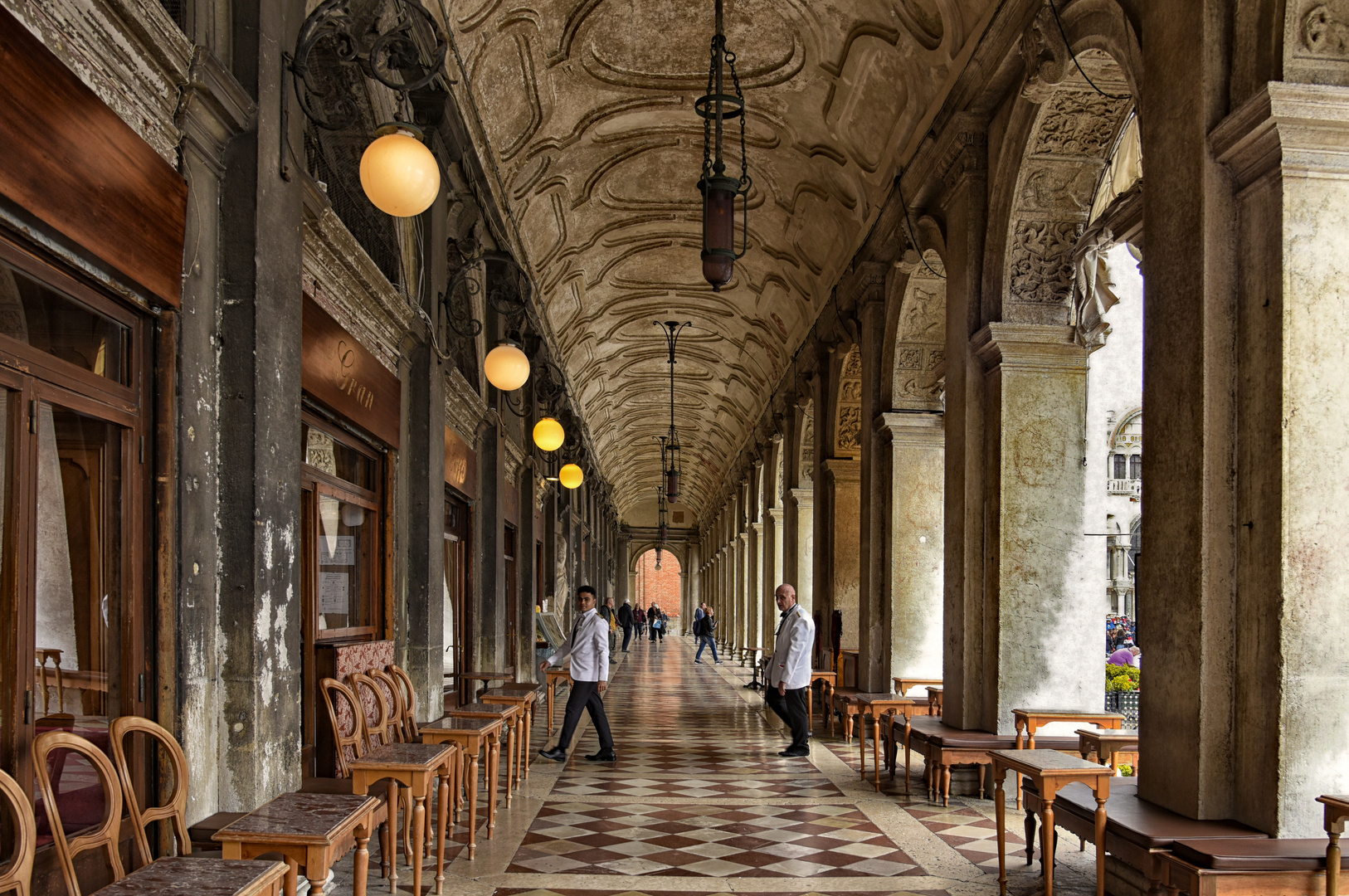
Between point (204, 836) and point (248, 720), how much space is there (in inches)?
26.5

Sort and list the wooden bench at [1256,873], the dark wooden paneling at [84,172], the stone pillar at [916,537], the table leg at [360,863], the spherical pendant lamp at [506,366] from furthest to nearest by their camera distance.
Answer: the stone pillar at [916,537]
the spherical pendant lamp at [506,366]
the table leg at [360,863]
the wooden bench at [1256,873]
the dark wooden paneling at [84,172]

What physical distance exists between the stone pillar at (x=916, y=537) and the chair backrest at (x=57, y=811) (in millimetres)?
8431

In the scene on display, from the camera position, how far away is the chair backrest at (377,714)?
18.4 feet

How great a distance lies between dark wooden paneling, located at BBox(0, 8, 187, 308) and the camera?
2.85 meters

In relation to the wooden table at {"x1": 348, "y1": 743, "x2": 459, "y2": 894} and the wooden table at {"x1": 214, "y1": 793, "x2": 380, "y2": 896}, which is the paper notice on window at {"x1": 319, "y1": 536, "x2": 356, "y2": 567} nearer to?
the wooden table at {"x1": 348, "y1": 743, "x2": 459, "y2": 894}

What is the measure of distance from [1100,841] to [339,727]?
11.1ft

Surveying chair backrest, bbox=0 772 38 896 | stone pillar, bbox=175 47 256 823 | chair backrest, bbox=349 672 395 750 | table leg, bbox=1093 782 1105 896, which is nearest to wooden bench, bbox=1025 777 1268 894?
table leg, bbox=1093 782 1105 896

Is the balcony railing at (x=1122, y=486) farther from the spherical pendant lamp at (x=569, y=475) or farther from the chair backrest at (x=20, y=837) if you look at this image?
the chair backrest at (x=20, y=837)

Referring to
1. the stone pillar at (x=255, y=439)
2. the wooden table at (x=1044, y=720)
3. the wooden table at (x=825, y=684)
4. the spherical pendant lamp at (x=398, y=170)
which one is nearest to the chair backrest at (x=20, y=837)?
the stone pillar at (x=255, y=439)

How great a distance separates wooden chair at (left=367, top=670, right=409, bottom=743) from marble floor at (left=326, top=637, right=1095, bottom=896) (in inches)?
26.1

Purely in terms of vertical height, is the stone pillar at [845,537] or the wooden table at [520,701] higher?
Result: the stone pillar at [845,537]

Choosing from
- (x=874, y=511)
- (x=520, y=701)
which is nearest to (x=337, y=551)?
(x=520, y=701)

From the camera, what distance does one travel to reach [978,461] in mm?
8203

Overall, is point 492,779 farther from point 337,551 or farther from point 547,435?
point 547,435
